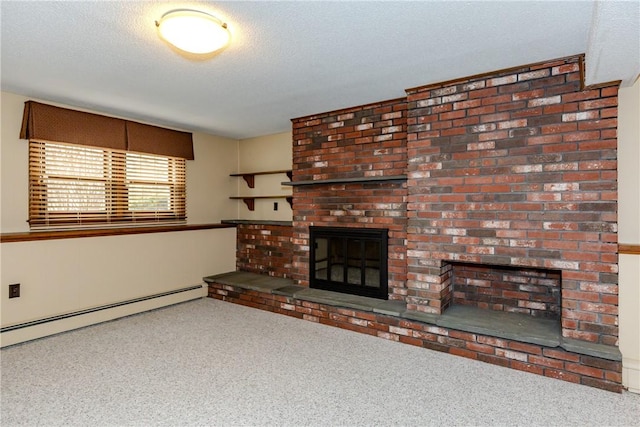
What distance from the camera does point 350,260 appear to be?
3777 mm

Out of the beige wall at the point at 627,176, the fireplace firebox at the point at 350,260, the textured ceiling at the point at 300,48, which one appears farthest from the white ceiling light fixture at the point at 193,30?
the beige wall at the point at 627,176

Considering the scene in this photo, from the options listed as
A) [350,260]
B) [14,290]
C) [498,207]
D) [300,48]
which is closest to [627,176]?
[498,207]

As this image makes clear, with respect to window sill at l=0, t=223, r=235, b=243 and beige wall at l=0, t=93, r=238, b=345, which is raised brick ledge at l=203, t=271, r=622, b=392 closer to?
beige wall at l=0, t=93, r=238, b=345

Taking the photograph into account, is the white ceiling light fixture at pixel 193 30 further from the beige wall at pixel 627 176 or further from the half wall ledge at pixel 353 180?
the beige wall at pixel 627 176

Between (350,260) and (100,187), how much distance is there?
2.89 metres

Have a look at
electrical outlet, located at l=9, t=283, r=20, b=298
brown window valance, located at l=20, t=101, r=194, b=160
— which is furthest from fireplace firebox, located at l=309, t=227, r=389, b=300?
electrical outlet, located at l=9, t=283, r=20, b=298

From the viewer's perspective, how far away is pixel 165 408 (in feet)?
6.84

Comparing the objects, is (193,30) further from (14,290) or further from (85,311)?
(85,311)

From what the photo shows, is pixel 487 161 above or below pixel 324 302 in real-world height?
above

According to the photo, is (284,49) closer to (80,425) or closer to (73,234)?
(80,425)

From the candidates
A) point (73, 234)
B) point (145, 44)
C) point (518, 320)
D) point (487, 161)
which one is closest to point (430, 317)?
point (518, 320)

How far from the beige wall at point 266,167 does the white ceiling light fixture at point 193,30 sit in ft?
9.11

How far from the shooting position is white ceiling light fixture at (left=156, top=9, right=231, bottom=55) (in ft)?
6.05

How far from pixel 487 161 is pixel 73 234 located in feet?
12.9
